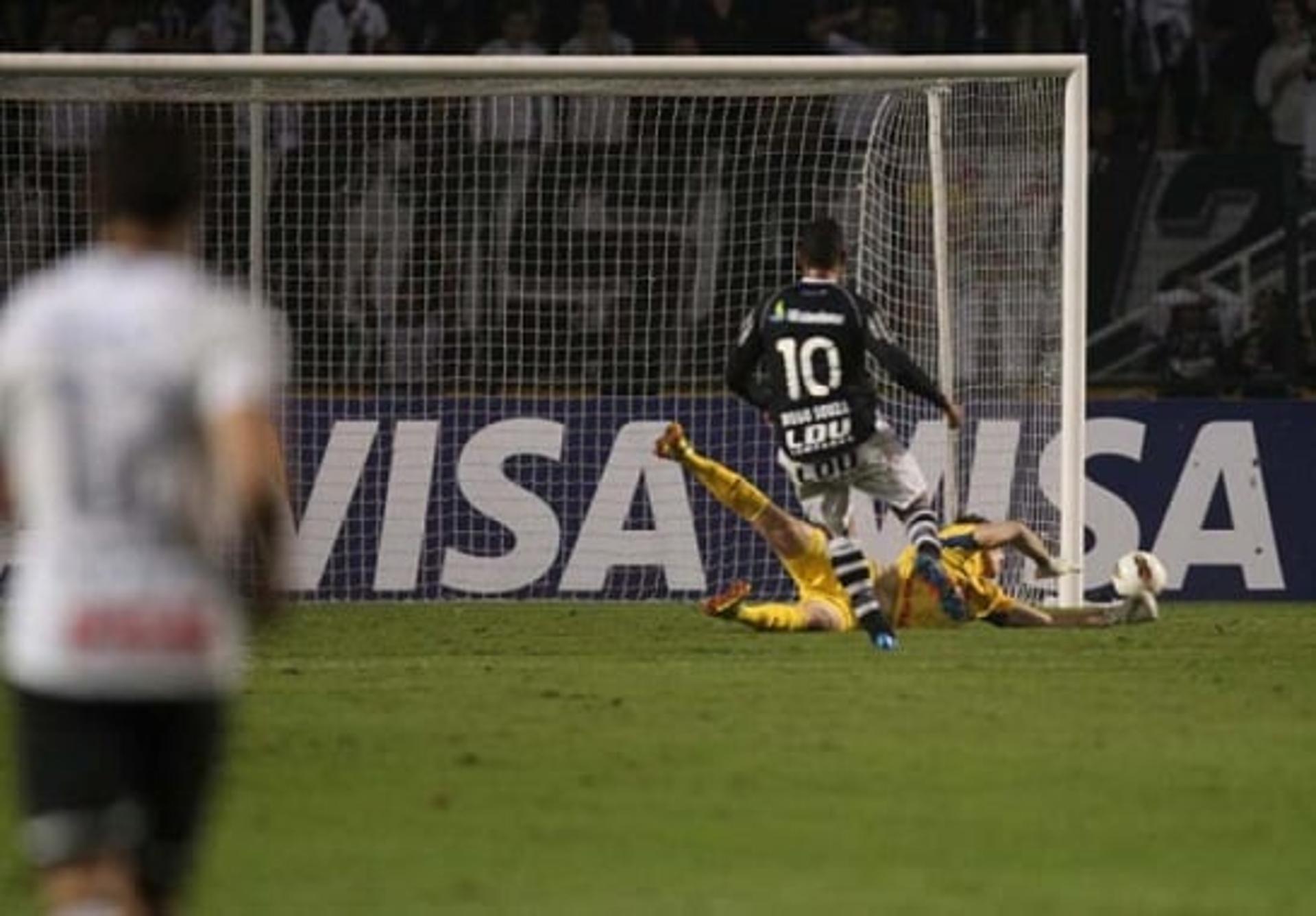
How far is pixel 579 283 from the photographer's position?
20.2 metres

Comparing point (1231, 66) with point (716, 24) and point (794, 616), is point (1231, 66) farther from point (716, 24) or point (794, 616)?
point (794, 616)

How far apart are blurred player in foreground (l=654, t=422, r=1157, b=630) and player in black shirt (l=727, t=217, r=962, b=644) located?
221mm

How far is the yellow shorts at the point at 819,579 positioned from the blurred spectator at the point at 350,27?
6.79 metres

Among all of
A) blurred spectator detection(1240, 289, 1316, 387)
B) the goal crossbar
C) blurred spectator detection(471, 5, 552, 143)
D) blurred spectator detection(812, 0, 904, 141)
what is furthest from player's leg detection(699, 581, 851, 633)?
blurred spectator detection(812, 0, 904, 141)

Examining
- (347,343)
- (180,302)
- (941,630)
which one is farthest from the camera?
(347,343)

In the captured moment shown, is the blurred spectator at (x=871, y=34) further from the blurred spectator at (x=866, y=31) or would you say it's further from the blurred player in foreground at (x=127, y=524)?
the blurred player in foreground at (x=127, y=524)

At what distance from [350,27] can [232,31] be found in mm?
776

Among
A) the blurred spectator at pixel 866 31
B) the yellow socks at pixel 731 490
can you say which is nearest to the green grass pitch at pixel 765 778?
the yellow socks at pixel 731 490

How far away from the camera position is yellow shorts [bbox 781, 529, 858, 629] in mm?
17625

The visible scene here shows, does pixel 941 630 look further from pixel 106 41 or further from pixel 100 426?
pixel 100 426

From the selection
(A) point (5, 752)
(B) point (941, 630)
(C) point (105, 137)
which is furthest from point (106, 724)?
(B) point (941, 630)

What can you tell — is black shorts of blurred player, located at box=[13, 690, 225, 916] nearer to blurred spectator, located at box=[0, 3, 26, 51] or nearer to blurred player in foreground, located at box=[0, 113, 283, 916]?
blurred player in foreground, located at box=[0, 113, 283, 916]

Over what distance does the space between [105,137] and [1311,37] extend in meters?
17.8

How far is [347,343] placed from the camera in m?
19.8
